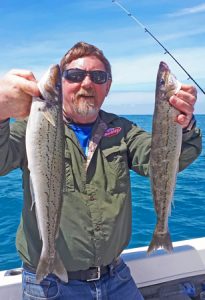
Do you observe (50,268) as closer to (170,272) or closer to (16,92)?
(16,92)

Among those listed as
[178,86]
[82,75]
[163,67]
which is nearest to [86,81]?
[82,75]

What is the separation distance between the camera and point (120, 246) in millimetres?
3516

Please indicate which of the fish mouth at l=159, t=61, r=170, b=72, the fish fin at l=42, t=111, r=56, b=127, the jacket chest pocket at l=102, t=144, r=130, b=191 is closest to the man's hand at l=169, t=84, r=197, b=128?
the fish mouth at l=159, t=61, r=170, b=72

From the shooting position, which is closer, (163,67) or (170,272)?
(163,67)

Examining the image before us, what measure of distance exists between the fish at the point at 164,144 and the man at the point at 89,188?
0.12 meters

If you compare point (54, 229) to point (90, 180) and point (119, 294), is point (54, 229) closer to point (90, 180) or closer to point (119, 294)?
point (90, 180)

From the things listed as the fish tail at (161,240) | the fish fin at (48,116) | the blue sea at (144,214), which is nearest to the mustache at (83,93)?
the fish fin at (48,116)

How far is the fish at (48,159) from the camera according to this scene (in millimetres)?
2664

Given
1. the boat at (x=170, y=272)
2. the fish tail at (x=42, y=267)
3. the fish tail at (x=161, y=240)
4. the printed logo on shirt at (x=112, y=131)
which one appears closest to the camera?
the fish tail at (x=42, y=267)

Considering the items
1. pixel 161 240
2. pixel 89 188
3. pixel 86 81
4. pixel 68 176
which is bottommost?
pixel 161 240

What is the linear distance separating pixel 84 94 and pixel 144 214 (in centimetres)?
815

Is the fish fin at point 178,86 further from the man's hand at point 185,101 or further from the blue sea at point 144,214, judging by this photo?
the blue sea at point 144,214

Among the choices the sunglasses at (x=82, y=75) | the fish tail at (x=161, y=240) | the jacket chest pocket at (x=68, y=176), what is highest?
the sunglasses at (x=82, y=75)

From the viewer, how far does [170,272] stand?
4625mm
